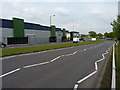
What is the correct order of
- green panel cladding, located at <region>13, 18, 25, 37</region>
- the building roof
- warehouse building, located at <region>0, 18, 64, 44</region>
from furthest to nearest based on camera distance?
green panel cladding, located at <region>13, 18, 25, 37</region> → warehouse building, located at <region>0, 18, 64, 44</region> → the building roof

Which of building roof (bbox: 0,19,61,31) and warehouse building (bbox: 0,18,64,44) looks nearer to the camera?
building roof (bbox: 0,19,61,31)

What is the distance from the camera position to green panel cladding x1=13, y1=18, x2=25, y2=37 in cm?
4019

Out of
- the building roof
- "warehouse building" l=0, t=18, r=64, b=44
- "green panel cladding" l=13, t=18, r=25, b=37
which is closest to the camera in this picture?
the building roof

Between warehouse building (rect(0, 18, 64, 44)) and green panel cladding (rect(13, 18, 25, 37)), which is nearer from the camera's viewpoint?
warehouse building (rect(0, 18, 64, 44))

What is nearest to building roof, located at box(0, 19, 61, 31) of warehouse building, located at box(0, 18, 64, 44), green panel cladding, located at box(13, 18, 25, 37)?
warehouse building, located at box(0, 18, 64, 44)

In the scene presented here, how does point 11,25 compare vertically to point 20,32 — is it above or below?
above

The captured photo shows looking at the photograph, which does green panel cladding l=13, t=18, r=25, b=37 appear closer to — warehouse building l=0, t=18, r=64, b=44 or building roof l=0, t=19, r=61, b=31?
warehouse building l=0, t=18, r=64, b=44

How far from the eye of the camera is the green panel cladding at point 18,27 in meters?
40.2

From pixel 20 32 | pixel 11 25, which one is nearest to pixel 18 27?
pixel 20 32

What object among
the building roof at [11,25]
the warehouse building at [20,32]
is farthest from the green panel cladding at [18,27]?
the building roof at [11,25]

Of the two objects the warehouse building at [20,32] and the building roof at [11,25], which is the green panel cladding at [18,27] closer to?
the warehouse building at [20,32]

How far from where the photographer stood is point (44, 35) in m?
56.4

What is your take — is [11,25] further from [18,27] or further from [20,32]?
[20,32]

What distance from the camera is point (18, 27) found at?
41.2 meters
